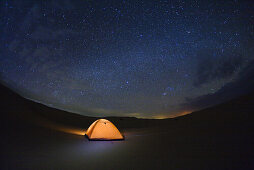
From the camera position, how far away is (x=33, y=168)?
3889mm

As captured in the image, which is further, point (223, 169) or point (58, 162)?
point (58, 162)

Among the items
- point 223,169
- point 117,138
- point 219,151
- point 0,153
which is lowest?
point 223,169

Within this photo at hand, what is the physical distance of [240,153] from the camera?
16.0ft

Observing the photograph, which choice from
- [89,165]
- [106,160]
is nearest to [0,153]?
[89,165]

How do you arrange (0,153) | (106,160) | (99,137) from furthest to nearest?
(99,137), (0,153), (106,160)

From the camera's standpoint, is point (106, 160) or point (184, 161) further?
point (106, 160)

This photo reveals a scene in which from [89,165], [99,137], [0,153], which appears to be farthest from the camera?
[99,137]

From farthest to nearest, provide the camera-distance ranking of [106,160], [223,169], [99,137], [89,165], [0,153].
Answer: [99,137]
[0,153]
[106,160]
[89,165]
[223,169]

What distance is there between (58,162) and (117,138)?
14.6ft

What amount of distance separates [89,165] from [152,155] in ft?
7.19

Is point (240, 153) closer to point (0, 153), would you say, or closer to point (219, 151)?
point (219, 151)

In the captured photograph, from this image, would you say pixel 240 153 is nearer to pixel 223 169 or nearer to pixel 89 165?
pixel 223 169

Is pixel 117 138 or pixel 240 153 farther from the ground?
pixel 117 138

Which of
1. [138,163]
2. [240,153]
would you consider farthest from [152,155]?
[240,153]
